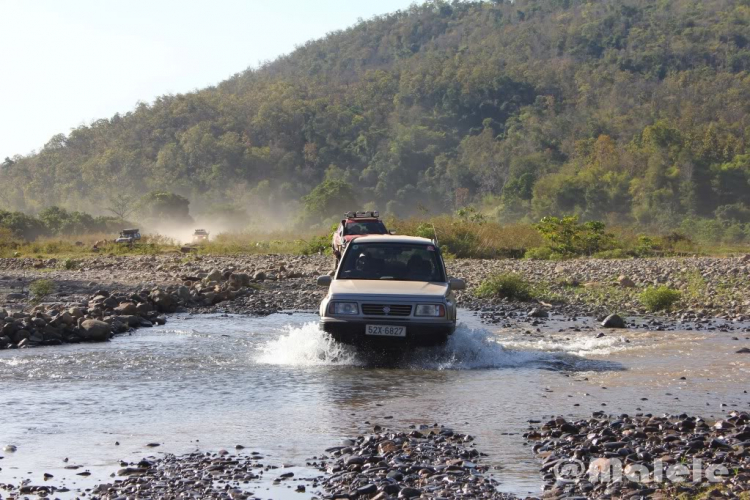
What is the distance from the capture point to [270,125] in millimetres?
117812

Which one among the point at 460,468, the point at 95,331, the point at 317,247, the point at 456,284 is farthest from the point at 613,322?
the point at 317,247

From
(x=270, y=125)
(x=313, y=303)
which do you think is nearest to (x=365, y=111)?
(x=270, y=125)

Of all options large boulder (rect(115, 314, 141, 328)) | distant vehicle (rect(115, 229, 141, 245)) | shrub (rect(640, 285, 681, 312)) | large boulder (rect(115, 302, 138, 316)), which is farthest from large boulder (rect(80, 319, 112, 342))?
distant vehicle (rect(115, 229, 141, 245))

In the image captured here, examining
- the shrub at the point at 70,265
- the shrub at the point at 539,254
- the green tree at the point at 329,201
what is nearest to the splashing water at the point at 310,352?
the shrub at the point at 70,265

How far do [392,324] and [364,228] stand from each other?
17.1 metres

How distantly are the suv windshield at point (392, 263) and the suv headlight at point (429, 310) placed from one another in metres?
1.09

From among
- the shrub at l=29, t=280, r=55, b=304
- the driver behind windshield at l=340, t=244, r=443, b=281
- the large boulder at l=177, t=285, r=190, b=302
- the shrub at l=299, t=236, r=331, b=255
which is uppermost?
the driver behind windshield at l=340, t=244, r=443, b=281

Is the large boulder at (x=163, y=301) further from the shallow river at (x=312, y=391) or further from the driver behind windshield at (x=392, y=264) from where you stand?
the driver behind windshield at (x=392, y=264)

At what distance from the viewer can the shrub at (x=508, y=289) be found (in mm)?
21484

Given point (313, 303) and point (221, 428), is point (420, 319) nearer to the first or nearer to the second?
point (221, 428)

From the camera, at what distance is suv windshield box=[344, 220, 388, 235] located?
2848 centimetres

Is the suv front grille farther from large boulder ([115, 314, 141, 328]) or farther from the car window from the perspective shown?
the car window

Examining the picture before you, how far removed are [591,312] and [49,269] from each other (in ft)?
67.1

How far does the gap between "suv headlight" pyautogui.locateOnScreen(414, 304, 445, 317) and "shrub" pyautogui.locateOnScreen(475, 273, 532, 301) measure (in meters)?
10.1
